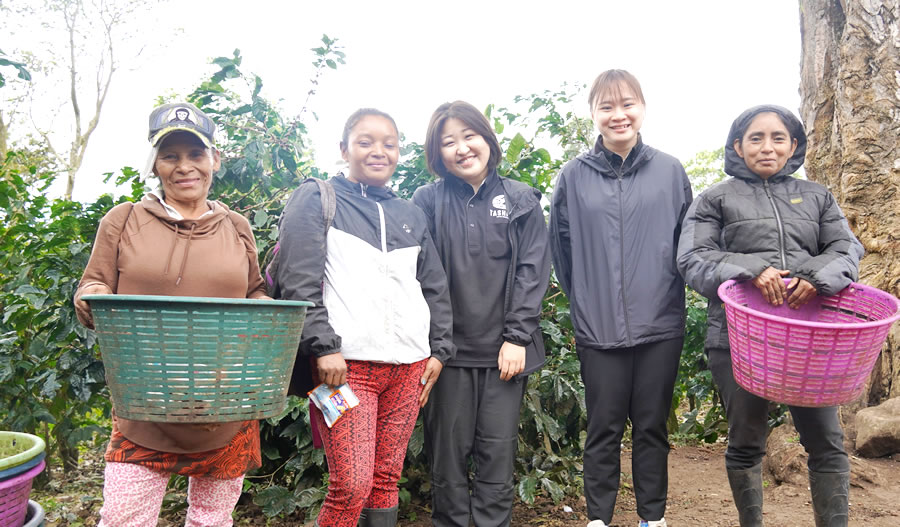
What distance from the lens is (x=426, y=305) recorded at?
7.43 feet

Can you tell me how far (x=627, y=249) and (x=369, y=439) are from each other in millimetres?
1212

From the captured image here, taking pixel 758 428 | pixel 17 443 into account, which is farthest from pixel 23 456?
pixel 758 428

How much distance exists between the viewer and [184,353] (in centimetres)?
153

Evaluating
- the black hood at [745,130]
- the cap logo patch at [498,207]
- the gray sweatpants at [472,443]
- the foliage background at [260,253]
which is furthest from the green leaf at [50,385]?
the black hood at [745,130]

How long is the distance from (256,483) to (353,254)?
66.7 inches

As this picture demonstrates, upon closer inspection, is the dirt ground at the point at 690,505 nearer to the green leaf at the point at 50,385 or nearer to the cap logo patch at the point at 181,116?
the green leaf at the point at 50,385

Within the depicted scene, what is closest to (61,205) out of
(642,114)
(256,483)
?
(256,483)

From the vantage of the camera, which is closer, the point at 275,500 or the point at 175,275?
the point at 175,275

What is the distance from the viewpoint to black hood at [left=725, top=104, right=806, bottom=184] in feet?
8.13

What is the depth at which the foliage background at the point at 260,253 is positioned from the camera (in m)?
2.91

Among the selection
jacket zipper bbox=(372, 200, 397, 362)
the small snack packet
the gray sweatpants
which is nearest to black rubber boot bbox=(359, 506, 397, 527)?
the gray sweatpants

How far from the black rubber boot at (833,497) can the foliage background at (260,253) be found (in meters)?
1.14

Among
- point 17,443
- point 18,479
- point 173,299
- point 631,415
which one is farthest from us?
point 631,415

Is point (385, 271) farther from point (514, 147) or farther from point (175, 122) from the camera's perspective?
point (514, 147)
